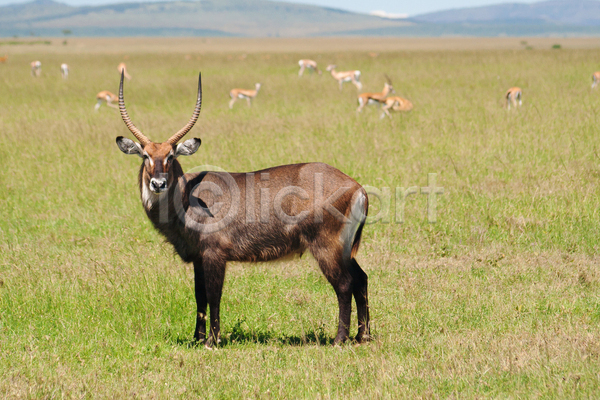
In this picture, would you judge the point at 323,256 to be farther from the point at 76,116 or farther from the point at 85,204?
the point at 76,116

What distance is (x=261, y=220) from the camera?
14.7ft

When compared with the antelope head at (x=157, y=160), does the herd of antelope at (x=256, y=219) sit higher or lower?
lower

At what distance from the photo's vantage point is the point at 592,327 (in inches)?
169

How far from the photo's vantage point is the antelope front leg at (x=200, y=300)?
4.63 meters

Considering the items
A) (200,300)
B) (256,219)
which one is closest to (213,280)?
(200,300)

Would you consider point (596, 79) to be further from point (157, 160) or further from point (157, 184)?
point (157, 184)

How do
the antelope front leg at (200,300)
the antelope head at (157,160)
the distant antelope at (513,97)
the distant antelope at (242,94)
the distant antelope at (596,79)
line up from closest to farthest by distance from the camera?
the antelope head at (157,160) < the antelope front leg at (200,300) < the distant antelope at (513,97) < the distant antelope at (596,79) < the distant antelope at (242,94)

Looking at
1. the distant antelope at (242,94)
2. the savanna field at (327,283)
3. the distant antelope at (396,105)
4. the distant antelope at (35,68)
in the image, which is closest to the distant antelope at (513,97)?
the savanna field at (327,283)

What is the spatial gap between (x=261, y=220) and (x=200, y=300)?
31.7 inches

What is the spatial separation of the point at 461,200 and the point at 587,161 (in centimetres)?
252

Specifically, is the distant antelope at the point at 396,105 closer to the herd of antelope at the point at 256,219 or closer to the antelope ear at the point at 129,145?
the herd of antelope at the point at 256,219

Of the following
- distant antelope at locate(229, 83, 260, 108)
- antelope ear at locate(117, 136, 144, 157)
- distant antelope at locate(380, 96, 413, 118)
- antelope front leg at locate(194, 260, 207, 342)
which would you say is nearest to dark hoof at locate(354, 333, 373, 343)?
antelope front leg at locate(194, 260, 207, 342)

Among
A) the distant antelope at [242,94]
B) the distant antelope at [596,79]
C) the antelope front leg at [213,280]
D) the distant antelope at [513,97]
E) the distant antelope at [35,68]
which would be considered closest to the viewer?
the antelope front leg at [213,280]

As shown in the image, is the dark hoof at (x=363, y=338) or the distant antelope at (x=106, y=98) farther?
the distant antelope at (x=106, y=98)
